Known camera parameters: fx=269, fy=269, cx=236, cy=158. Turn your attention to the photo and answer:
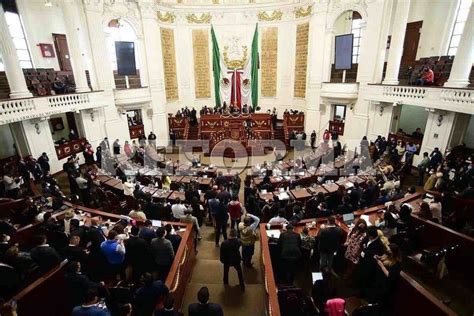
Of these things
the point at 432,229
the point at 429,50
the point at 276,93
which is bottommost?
the point at 432,229

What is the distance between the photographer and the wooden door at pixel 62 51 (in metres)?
15.5

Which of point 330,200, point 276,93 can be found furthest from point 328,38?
point 330,200

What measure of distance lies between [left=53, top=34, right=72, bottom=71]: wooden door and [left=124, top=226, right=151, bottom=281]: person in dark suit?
610 inches

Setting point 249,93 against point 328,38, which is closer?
point 328,38

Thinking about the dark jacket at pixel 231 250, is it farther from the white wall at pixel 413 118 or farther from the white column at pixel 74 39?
the white wall at pixel 413 118

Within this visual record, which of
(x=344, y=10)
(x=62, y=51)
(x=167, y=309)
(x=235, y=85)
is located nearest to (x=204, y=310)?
(x=167, y=309)

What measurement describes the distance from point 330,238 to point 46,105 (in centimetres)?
1181

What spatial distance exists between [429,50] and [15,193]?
19006mm

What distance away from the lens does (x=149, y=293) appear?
11.8ft

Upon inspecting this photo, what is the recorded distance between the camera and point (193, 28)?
17234mm

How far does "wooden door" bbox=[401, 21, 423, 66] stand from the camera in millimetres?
14148

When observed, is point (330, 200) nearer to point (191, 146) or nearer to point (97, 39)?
point (191, 146)

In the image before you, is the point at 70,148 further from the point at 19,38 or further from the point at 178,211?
the point at 178,211

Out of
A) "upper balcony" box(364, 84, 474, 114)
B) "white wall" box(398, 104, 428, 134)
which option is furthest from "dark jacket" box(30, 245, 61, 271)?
"white wall" box(398, 104, 428, 134)
